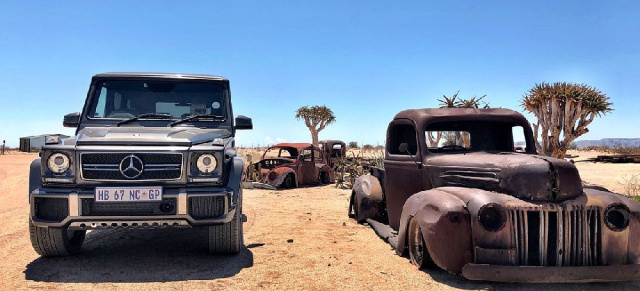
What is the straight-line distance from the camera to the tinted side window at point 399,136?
18.9 ft

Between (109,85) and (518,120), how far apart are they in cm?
513

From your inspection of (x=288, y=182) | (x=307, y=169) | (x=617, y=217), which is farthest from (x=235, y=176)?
(x=307, y=169)

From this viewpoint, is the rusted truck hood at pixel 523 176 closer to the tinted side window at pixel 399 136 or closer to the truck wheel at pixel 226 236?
the tinted side window at pixel 399 136

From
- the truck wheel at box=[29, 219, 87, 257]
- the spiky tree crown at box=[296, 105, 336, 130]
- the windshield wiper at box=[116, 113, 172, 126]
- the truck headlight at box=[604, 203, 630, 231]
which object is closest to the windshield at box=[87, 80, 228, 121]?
the windshield wiper at box=[116, 113, 172, 126]

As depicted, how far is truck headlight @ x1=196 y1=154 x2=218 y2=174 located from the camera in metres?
4.42

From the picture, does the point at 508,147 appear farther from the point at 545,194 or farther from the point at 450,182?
the point at 545,194

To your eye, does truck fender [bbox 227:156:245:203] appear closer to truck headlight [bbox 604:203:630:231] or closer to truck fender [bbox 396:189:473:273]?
truck fender [bbox 396:189:473:273]

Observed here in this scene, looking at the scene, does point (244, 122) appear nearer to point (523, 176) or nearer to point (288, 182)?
point (523, 176)

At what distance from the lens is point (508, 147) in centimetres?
571

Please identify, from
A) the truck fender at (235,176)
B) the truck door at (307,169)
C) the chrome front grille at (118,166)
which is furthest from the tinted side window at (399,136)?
the truck door at (307,169)

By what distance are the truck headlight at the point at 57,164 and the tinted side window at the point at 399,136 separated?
376 centimetres

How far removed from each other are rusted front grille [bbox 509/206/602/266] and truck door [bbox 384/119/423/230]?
58.2 inches

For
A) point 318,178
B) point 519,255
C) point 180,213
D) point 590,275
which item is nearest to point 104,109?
point 180,213

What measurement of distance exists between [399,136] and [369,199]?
127 cm
